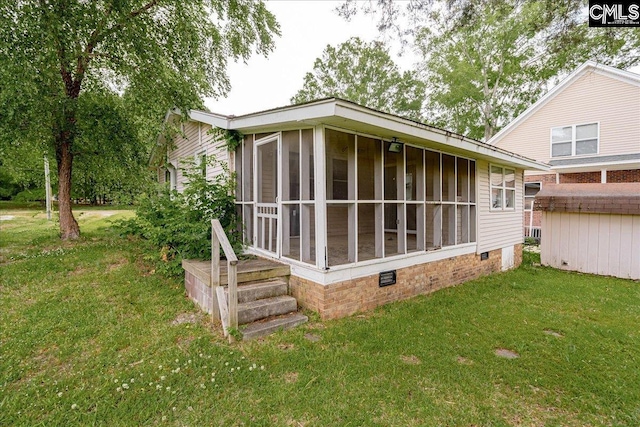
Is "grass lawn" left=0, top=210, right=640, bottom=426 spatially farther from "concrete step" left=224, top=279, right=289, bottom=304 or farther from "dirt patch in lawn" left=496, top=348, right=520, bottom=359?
"concrete step" left=224, top=279, right=289, bottom=304

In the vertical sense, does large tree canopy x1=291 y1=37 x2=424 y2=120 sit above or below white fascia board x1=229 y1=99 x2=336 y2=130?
above

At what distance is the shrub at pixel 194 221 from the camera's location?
5.29 metres

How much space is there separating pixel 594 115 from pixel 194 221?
1524cm

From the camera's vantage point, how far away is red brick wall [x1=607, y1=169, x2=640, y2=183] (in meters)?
10.6

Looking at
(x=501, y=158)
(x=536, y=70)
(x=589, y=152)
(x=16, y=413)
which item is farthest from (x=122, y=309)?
(x=536, y=70)

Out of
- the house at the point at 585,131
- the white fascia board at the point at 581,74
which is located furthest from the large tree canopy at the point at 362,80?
the house at the point at 585,131

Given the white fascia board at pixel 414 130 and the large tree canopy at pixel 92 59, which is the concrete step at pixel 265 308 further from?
the large tree canopy at pixel 92 59

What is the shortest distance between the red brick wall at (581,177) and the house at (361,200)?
20.4ft

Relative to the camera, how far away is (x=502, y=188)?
7695 millimetres

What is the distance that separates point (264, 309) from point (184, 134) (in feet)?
21.2

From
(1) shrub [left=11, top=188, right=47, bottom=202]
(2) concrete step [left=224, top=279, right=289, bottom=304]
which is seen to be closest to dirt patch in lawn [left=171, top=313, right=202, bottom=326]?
(2) concrete step [left=224, top=279, right=289, bottom=304]

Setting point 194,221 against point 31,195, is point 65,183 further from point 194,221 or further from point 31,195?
point 31,195

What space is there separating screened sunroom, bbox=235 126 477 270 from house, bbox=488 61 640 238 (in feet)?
24.3

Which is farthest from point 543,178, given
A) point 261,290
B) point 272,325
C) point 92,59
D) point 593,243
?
point 92,59
